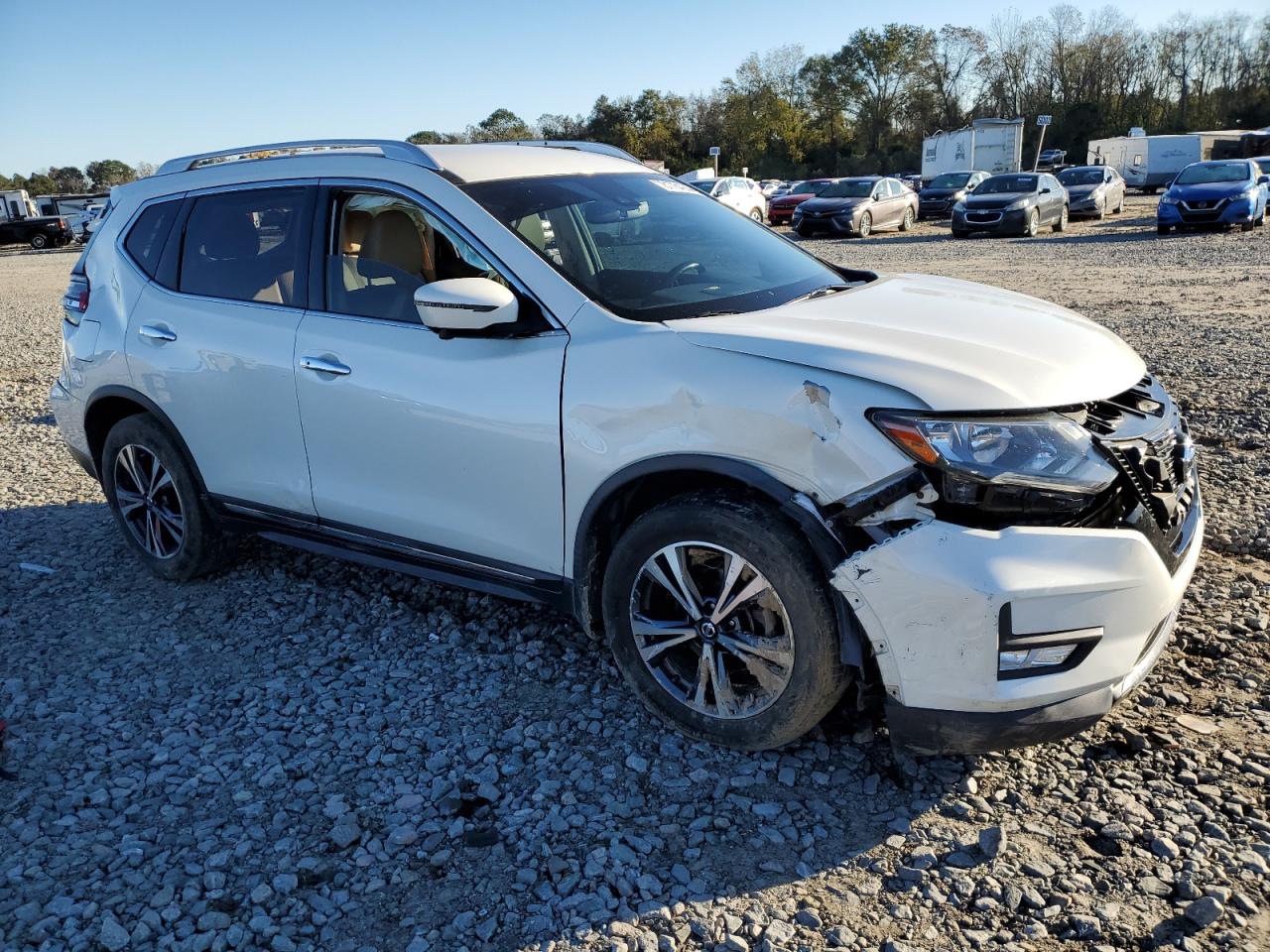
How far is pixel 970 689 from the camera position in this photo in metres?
2.63

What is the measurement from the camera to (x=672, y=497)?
10.2 feet

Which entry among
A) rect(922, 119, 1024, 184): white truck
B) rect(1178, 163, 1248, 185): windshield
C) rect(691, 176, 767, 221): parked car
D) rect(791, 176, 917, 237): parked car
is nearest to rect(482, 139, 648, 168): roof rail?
rect(791, 176, 917, 237): parked car

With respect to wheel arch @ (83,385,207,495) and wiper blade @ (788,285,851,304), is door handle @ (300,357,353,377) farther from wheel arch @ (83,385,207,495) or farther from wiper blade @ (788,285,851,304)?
wiper blade @ (788,285,851,304)

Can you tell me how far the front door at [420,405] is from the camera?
3328mm

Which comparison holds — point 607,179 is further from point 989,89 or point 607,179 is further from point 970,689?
point 989,89

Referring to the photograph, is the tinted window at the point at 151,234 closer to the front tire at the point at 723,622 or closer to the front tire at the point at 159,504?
the front tire at the point at 159,504

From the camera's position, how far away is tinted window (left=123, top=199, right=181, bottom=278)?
4.59 meters

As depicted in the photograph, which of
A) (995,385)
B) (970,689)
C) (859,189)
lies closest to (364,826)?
(970,689)

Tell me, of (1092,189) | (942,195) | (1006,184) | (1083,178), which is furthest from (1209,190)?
(942,195)

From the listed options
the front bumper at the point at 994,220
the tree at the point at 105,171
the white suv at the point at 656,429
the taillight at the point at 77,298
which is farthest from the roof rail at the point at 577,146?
the tree at the point at 105,171

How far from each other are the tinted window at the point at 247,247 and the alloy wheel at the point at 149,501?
90 centimetres

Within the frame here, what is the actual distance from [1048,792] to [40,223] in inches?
1815

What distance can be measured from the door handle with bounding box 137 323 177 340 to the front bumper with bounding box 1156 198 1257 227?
2268cm

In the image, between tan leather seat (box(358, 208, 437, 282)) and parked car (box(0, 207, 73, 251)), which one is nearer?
tan leather seat (box(358, 208, 437, 282))
